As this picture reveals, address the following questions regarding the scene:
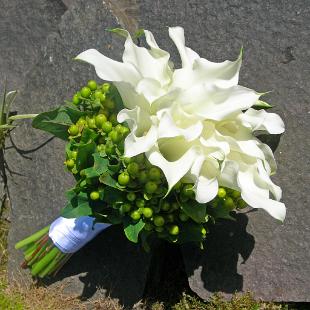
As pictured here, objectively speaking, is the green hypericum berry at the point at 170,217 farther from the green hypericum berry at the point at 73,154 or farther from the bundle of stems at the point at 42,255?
the bundle of stems at the point at 42,255

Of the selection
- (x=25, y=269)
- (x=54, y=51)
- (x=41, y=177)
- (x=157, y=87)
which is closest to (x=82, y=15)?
(x=54, y=51)

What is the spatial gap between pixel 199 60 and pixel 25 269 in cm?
84

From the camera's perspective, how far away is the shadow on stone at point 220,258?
1.22m

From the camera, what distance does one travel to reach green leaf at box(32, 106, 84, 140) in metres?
1.07

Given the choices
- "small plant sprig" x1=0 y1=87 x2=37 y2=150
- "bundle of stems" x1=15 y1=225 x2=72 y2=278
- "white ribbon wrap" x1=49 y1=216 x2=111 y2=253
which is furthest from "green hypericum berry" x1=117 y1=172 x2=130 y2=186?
"small plant sprig" x1=0 y1=87 x2=37 y2=150

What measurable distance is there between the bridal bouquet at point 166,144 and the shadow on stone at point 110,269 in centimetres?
26

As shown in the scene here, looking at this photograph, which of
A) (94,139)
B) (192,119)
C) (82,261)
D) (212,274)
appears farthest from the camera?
(82,261)

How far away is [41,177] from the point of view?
Answer: 1413 mm

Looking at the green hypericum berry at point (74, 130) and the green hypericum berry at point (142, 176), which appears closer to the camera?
the green hypericum berry at point (142, 176)

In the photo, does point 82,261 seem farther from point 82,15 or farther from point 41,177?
point 82,15

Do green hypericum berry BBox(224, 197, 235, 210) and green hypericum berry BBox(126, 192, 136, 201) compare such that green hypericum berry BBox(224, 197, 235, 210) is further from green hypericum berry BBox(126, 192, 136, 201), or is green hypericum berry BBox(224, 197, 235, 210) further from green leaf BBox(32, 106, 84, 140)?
green leaf BBox(32, 106, 84, 140)

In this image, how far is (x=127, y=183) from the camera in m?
0.93

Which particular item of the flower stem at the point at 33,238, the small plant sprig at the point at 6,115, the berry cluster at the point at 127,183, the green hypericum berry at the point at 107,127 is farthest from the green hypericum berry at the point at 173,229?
the small plant sprig at the point at 6,115

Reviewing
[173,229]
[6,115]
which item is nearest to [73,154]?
[173,229]
